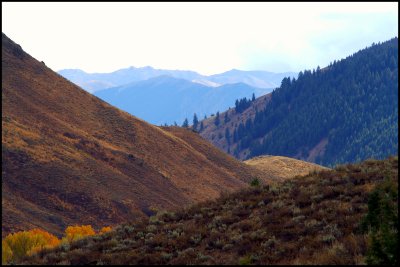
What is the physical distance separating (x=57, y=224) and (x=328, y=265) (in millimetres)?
47017

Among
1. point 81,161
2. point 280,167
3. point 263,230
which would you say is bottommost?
point 263,230

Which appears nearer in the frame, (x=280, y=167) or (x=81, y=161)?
(x=81, y=161)

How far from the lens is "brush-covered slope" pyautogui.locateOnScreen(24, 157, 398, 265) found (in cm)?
1503

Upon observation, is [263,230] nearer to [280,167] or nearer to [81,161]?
[81,161]

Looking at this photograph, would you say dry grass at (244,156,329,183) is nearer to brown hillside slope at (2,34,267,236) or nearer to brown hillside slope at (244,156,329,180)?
brown hillside slope at (244,156,329,180)

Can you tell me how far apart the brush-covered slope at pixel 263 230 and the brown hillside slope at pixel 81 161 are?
3206 cm

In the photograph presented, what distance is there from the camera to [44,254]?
18750mm

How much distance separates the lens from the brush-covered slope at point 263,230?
592 inches

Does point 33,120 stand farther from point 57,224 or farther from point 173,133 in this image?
point 173,133

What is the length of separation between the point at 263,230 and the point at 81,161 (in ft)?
194

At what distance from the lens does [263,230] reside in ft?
57.7

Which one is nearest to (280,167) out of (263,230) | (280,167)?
(280,167)

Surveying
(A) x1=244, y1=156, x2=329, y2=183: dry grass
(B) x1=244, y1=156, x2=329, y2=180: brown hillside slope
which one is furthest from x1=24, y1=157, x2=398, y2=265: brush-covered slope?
(B) x1=244, y1=156, x2=329, y2=180: brown hillside slope

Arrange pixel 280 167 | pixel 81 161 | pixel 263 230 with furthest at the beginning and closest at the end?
pixel 280 167, pixel 81 161, pixel 263 230
